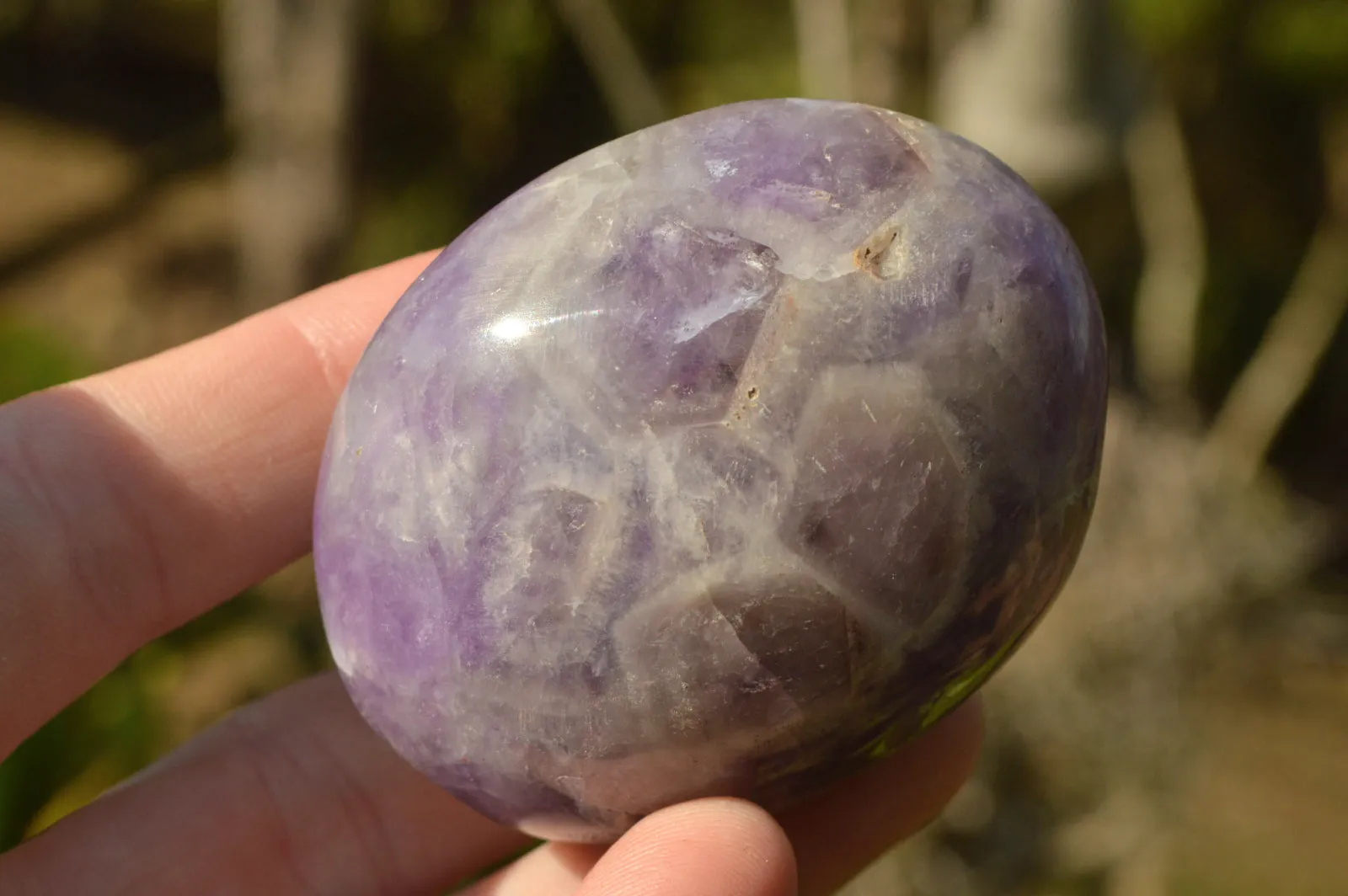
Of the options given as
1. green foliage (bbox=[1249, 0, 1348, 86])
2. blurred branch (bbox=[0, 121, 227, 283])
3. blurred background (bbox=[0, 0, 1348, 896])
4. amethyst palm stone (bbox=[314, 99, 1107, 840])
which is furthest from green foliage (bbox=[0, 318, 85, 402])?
green foliage (bbox=[1249, 0, 1348, 86])

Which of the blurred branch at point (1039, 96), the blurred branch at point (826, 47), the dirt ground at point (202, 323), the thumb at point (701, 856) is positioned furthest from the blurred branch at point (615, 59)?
the thumb at point (701, 856)

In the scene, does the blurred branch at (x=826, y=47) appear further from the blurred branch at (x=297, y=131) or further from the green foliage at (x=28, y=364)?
the green foliage at (x=28, y=364)

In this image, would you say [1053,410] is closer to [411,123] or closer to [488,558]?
[488,558]

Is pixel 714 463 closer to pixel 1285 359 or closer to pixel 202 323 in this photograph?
pixel 1285 359

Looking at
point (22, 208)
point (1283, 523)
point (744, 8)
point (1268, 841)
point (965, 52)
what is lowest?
point (1268, 841)

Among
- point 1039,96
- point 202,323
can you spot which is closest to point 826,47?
point 1039,96

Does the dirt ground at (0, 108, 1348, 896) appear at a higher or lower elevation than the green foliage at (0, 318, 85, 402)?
lower

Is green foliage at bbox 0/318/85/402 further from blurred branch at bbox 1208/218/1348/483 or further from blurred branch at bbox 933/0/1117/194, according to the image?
blurred branch at bbox 1208/218/1348/483

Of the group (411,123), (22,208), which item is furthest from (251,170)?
(22,208)
